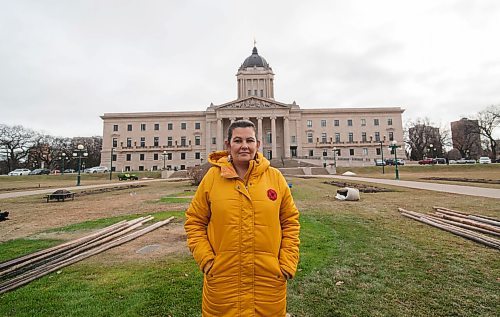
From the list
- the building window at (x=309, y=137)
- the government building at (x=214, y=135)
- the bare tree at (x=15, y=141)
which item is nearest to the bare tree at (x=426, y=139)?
the government building at (x=214, y=135)

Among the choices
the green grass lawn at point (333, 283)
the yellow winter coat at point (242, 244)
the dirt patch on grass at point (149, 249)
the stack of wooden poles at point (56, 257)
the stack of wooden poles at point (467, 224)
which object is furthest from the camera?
the stack of wooden poles at point (467, 224)

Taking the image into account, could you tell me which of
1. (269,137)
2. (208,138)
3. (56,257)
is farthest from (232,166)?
(269,137)

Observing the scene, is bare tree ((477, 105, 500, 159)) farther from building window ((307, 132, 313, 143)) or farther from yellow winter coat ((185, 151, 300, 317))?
yellow winter coat ((185, 151, 300, 317))

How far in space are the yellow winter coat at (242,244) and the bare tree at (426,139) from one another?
8063 centimetres

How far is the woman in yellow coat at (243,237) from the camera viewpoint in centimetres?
211

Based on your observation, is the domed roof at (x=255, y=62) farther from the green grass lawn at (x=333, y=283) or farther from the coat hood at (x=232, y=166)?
the coat hood at (x=232, y=166)

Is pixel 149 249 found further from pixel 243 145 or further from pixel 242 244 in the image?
pixel 243 145

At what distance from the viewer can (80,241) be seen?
591 cm

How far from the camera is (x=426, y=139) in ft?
231

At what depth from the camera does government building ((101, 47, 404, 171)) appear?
71250 mm

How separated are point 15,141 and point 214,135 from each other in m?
42.8

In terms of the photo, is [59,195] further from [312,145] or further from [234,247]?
[312,145]

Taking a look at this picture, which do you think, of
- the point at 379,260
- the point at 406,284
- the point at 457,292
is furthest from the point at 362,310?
the point at 379,260

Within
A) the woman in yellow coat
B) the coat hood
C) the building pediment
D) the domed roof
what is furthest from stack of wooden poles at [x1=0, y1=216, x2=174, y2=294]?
the domed roof
